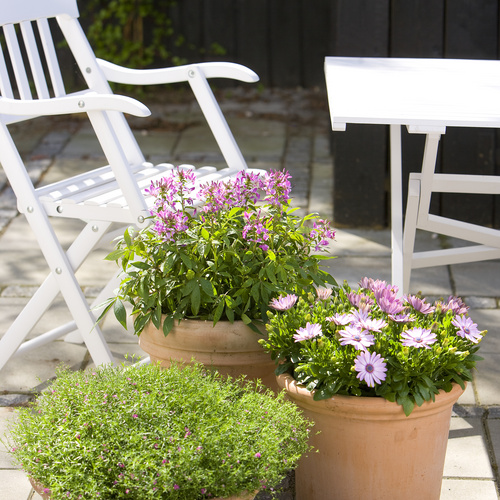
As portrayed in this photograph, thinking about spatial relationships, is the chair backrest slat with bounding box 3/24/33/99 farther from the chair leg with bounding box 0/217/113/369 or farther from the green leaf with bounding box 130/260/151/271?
the green leaf with bounding box 130/260/151/271

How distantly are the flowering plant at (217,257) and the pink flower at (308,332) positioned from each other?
226 millimetres

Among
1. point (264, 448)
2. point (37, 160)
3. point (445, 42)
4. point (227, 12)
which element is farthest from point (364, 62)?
point (227, 12)

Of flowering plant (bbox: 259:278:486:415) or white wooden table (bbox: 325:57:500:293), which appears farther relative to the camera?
white wooden table (bbox: 325:57:500:293)

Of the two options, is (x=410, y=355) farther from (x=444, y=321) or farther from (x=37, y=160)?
(x=37, y=160)

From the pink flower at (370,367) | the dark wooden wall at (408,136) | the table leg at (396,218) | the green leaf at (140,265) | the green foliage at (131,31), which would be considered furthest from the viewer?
the green foliage at (131,31)

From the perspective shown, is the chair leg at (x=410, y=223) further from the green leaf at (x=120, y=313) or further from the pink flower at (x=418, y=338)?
the green leaf at (x=120, y=313)

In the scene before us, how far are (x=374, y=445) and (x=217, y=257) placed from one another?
59cm

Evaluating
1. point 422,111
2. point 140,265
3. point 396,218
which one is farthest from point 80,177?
point 422,111

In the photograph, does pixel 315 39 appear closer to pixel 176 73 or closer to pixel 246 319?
pixel 176 73

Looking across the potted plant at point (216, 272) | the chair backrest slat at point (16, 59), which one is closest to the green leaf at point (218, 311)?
the potted plant at point (216, 272)

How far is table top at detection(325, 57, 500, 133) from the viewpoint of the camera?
89.7 inches

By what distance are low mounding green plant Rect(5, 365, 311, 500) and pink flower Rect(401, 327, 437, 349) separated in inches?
11.7

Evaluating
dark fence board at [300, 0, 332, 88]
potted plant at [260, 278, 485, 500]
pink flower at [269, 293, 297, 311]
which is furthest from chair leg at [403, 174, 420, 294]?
dark fence board at [300, 0, 332, 88]

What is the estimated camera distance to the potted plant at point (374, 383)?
6.36 feet
